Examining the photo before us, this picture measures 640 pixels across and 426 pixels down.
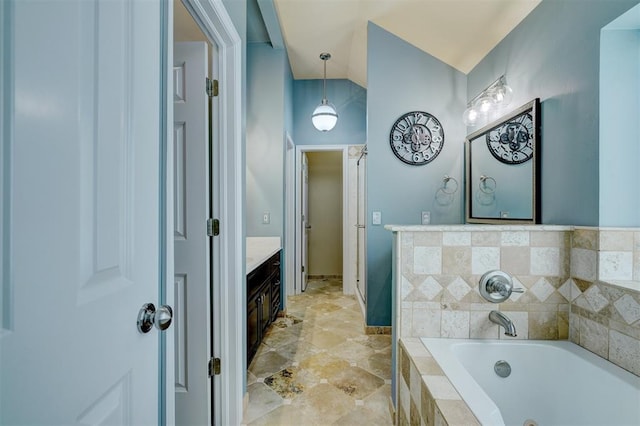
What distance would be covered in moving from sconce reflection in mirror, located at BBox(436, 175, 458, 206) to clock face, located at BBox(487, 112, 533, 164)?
1.53 feet

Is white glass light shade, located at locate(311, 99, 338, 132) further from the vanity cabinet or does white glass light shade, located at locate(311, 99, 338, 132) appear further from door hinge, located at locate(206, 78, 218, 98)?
door hinge, located at locate(206, 78, 218, 98)

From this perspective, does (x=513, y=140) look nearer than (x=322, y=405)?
No

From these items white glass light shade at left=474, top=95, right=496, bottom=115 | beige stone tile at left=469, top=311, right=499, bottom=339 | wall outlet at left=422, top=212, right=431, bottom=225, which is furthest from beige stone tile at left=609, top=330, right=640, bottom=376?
white glass light shade at left=474, top=95, right=496, bottom=115

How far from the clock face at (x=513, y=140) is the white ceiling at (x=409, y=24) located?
67 centimetres

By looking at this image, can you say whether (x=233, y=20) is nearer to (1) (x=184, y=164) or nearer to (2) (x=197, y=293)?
(1) (x=184, y=164)

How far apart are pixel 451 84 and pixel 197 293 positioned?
2.71 metres

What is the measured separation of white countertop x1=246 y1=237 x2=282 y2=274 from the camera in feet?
6.82

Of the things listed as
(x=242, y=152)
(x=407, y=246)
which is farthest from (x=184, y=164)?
(x=407, y=246)

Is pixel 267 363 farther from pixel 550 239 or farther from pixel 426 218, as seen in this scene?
pixel 550 239

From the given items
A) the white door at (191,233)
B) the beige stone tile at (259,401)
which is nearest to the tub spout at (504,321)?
the beige stone tile at (259,401)

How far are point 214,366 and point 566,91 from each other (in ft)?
7.60

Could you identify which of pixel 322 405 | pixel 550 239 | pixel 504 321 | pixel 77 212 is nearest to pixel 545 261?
pixel 550 239

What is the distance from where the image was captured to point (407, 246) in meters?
1.48

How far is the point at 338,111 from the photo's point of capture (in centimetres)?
385
